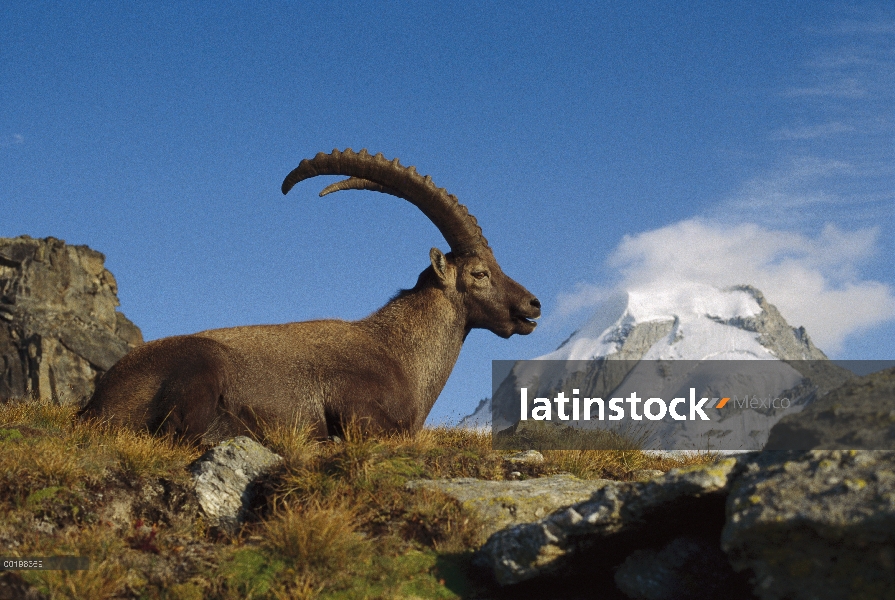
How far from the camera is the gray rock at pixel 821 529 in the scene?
5.27 m

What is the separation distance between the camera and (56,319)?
55.0 meters

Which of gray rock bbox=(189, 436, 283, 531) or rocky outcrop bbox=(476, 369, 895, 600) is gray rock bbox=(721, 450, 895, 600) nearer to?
rocky outcrop bbox=(476, 369, 895, 600)

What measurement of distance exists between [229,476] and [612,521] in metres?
3.99

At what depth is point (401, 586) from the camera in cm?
710

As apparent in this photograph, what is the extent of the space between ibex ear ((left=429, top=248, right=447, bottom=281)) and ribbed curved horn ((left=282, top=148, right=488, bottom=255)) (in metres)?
0.38

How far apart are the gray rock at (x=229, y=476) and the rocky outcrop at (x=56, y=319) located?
4088cm

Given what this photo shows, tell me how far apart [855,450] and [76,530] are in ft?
19.5

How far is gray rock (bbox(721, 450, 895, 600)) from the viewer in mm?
5273

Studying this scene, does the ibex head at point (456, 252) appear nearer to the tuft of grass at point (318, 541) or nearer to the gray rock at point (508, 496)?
the gray rock at point (508, 496)

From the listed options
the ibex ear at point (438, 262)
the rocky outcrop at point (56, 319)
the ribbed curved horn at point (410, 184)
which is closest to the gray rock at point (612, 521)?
the ibex ear at point (438, 262)

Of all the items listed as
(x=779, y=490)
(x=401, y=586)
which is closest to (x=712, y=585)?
(x=779, y=490)

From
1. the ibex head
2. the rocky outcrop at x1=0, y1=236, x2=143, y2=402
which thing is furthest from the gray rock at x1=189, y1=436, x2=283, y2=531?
the rocky outcrop at x1=0, y1=236, x2=143, y2=402

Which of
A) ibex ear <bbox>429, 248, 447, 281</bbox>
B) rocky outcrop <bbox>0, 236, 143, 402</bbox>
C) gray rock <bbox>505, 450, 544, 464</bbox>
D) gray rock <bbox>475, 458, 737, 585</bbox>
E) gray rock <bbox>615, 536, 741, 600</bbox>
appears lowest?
gray rock <bbox>615, 536, 741, 600</bbox>

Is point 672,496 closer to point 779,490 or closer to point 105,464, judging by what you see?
point 779,490
